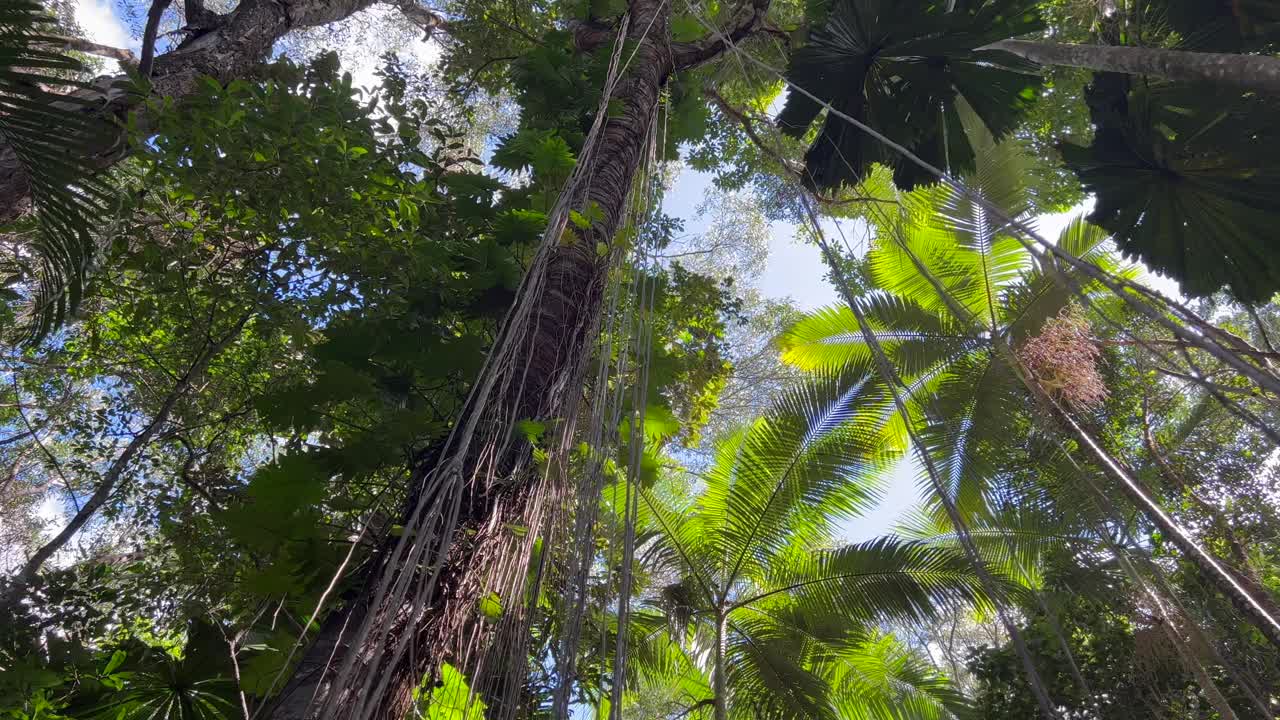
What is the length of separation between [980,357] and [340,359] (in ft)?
18.4

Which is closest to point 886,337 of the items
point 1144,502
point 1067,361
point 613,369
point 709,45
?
point 1067,361

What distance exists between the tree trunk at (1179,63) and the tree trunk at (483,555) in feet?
7.05

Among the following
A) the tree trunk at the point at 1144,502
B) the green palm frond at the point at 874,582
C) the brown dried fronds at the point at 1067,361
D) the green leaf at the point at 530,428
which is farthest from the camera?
the green palm frond at the point at 874,582

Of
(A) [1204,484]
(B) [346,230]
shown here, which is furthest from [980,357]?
(B) [346,230]

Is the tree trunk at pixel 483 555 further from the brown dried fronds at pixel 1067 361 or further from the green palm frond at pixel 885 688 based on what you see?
the green palm frond at pixel 885 688

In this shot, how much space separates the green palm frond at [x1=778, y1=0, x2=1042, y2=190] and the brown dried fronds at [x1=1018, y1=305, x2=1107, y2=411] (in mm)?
1447

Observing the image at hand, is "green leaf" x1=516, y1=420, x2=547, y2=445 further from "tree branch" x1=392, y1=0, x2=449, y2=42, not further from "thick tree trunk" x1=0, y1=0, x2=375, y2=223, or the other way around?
"tree branch" x1=392, y1=0, x2=449, y2=42

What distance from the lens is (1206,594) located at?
491 centimetres

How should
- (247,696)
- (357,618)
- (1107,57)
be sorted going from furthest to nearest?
1. (1107,57)
2. (247,696)
3. (357,618)

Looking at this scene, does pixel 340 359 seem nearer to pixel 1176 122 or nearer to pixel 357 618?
pixel 357 618

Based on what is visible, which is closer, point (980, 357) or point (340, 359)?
point (340, 359)

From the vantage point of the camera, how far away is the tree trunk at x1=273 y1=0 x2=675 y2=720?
3.74ft

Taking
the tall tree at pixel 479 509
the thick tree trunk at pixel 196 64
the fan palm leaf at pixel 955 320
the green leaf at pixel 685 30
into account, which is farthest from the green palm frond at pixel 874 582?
the thick tree trunk at pixel 196 64

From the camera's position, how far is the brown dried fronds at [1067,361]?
429cm
